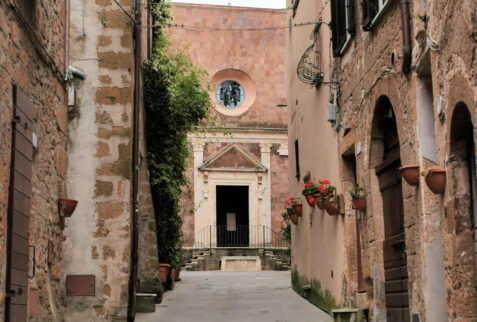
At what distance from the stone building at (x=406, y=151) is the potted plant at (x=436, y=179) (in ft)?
0.07

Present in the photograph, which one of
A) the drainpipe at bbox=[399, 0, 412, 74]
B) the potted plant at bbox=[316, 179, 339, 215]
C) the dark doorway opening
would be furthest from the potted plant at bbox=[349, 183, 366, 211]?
the dark doorway opening

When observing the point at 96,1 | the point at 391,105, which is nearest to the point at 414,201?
the point at 391,105

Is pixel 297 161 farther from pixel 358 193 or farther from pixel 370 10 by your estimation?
pixel 370 10

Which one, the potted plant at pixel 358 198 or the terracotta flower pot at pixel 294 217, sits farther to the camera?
the terracotta flower pot at pixel 294 217

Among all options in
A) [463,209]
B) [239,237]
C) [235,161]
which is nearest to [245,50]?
[235,161]

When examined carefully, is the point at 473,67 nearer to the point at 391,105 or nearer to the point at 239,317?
the point at 391,105

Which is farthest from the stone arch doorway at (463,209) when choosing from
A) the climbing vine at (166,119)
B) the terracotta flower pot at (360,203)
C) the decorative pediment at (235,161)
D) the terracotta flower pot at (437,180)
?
the decorative pediment at (235,161)

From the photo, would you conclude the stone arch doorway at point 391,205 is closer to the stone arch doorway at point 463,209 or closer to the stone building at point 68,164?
the stone arch doorway at point 463,209

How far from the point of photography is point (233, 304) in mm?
12469

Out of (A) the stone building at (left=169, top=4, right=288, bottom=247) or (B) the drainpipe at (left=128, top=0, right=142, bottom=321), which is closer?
(B) the drainpipe at (left=128, top=0, right=142, bottom=321)

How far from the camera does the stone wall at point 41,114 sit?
601 cm

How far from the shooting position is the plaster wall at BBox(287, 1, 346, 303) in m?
10.9

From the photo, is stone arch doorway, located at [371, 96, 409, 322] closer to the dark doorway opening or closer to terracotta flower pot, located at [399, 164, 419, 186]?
terracotta flower pot, located at [399, 164, 419, 186]

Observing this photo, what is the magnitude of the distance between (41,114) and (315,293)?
6818mm
